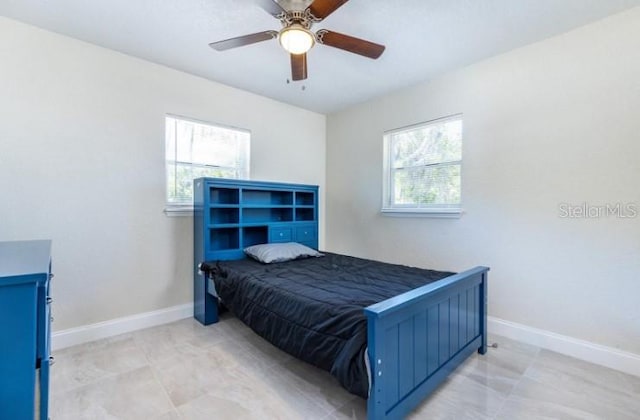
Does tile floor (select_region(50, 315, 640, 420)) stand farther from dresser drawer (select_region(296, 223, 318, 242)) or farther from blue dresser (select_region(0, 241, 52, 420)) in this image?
dresser drawer (select_region(296, 223, 318, 242))

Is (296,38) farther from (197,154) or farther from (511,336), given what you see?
(511,336)

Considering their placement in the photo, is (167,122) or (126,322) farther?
(167,122)

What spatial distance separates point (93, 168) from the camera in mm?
2598

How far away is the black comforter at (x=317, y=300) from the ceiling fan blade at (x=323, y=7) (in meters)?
1.74

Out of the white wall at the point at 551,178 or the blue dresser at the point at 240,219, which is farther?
the blue dresser at the point at 240,219

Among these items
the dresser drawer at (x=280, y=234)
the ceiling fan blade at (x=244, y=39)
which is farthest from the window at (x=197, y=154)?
the ceiling fan blade at (x=244, y=39)

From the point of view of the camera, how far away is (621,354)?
2.13m

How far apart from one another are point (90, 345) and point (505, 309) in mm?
3692

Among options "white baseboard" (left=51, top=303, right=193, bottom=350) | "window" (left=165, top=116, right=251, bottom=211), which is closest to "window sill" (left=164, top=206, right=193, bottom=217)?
"window" (left=165, top=116, right=251, bottom=211)

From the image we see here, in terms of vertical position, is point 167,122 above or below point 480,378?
above

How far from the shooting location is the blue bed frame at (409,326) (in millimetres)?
1408

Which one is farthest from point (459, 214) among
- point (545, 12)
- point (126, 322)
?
point (126, 322)

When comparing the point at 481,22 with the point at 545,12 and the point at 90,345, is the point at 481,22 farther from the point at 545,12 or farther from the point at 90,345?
the point at 90,345

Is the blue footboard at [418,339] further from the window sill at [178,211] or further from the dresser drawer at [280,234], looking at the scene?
the window sill at [178,211]
